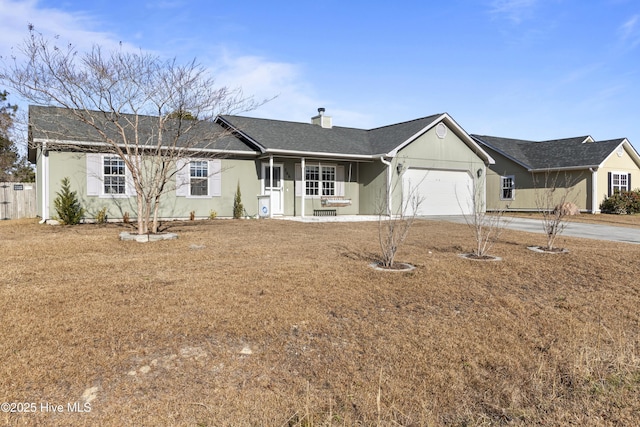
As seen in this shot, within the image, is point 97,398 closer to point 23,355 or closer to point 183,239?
point 23,355

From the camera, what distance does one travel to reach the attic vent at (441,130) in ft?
64.7

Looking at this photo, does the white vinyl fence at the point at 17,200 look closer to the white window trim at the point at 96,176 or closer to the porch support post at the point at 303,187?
the white window trim at the point at 96,176

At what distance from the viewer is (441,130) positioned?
1983cm

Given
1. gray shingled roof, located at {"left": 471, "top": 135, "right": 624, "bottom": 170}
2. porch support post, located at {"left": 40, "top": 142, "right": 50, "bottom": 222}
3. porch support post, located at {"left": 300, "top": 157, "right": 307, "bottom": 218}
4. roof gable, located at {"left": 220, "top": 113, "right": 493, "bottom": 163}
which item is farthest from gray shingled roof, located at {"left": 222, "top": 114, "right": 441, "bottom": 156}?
gray shingled roof, located at {"left": 471, "top": 135, "right": 624, "bottom": 170}

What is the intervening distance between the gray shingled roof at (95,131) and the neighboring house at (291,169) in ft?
0.23

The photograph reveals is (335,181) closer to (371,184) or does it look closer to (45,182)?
(371,184)

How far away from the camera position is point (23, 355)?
11.8ft

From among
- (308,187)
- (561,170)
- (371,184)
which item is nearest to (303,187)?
Answer: (308,187)

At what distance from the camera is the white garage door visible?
64.5 ft

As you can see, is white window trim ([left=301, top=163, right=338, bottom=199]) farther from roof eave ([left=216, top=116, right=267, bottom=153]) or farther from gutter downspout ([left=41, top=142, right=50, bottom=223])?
gutter downspout ([left=41, top=142, right=50, bottom=223])

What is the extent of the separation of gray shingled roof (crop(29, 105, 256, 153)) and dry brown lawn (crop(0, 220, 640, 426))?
5.49 m

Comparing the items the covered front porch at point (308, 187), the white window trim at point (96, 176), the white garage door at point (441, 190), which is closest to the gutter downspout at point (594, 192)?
the white garage door at point (441, 190)

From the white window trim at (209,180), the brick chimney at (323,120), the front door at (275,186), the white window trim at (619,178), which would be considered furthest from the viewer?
the white window trim at (619,178)

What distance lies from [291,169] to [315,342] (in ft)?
46.2
